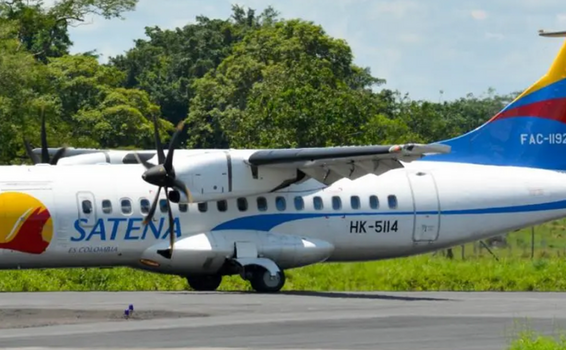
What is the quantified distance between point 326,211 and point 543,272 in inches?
303

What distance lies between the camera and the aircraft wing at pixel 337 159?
84.2 feet

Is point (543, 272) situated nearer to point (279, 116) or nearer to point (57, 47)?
point (279, 116)

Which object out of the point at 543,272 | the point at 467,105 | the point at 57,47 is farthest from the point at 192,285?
the point at 467,105

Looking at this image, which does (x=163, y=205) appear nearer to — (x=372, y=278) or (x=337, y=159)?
(x=337, y=159)

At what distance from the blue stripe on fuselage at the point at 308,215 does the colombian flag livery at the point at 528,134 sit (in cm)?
112

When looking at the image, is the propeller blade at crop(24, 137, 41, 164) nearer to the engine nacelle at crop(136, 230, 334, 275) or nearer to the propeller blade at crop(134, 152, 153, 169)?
the propeller blade at crop(134, 152, 153, 169)

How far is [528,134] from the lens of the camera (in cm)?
2972

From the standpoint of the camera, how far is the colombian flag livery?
96.9 ft

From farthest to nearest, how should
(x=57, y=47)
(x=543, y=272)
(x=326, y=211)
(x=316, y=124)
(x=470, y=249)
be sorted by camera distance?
(x=57, y=47)
(x=316, y=124)
(x=470, y=249)
(x=543, y=272)
(x=326, y=211)

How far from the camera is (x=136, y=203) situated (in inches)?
1058

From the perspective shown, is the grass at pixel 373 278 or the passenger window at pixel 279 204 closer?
the passenger window at pixel 279 204

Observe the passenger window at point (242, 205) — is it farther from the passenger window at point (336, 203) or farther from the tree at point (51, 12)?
the tree at point (51, 12)

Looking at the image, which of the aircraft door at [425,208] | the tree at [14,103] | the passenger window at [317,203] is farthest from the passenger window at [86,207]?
the tree at [14,103]

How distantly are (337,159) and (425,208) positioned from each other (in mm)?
2999
